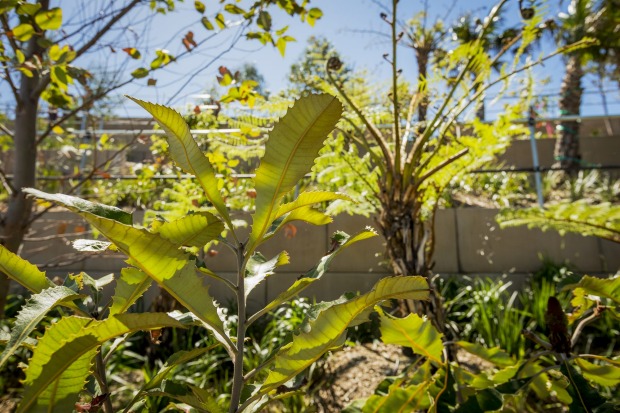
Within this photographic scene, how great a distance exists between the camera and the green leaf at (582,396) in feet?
3.62

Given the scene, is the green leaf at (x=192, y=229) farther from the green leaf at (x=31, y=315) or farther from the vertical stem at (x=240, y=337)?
the green leaf at (x=31, y=315)

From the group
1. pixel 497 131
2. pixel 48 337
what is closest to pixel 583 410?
pixel 48 337

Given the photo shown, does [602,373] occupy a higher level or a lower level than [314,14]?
lower

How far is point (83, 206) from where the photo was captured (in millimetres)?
720

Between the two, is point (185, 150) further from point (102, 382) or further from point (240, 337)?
point (102, 382)

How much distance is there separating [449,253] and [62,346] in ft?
13.7

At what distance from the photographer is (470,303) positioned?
402 centimetres

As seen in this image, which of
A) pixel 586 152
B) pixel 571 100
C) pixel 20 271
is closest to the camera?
pixel 20 271

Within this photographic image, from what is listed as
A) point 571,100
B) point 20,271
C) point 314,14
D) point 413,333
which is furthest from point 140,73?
point 571,100

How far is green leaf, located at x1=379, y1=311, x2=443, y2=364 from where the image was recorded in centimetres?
121

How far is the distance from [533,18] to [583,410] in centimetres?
223

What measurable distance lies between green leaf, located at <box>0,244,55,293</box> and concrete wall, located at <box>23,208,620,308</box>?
3.39m

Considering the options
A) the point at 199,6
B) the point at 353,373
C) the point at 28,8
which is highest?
the point at 199,6

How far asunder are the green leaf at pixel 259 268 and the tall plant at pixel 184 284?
0.02 metres
